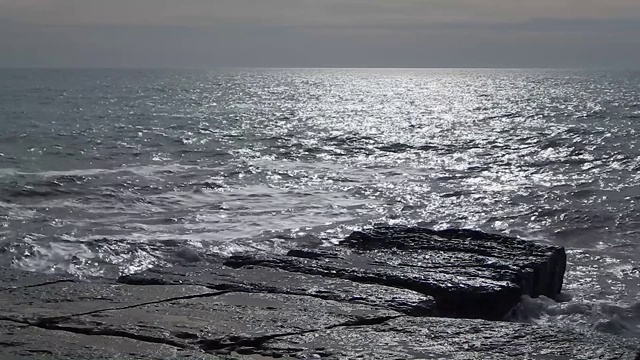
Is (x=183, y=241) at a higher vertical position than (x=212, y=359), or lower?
lower

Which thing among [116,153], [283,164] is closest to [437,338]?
[283,164]

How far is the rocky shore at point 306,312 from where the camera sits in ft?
14.8

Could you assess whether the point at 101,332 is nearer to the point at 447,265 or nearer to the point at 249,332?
the point at 249,332

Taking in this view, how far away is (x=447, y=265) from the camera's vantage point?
24.6 feet

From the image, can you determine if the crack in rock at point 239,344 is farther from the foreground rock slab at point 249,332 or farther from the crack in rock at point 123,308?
the crack in rock at point 123,308

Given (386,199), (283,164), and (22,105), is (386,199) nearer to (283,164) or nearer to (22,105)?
(283,164)

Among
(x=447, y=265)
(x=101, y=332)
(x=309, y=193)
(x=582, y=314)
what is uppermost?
(x=101, y=332)

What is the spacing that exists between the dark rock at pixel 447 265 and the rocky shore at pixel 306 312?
0.02 metres

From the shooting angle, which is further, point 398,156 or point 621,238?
point 398,156

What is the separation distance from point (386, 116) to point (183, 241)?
36.0 meters

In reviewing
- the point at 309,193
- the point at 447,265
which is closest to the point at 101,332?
the point at 447,265

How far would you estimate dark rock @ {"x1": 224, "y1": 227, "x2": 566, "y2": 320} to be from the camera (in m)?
6.64

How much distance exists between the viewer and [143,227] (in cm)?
1315

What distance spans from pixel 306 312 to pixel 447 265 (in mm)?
2531
